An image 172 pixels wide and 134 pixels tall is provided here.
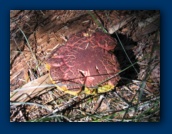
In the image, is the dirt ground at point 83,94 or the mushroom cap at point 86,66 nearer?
the mushroom cap at point 86,66

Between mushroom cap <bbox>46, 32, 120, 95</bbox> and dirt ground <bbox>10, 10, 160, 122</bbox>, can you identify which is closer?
mushroom cap <bbox>46, 32, 120, 95</bbox>

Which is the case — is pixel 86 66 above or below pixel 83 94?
above

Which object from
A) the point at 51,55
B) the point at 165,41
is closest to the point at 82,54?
the point at 51,55

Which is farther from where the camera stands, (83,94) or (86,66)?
(83,94)

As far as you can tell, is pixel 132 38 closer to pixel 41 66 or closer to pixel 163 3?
pixel 163 3
